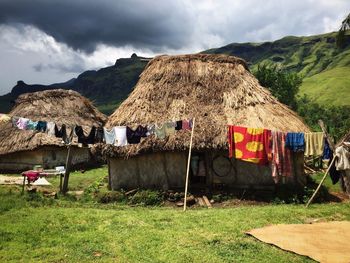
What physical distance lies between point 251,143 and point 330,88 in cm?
9611

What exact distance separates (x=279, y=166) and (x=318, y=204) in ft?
6.35

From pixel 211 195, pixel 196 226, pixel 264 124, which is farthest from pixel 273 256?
pixel 264 124

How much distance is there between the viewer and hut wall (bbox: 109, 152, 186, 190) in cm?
1616

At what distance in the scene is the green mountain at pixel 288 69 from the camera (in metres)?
104

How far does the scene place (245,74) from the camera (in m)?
18.5

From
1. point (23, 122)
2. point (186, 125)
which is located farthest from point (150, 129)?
point (23, 122)

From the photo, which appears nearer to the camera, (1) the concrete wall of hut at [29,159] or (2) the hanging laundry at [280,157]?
(2) the hanging laundry at [280,157]

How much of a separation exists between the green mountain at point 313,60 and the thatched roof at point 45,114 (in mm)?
53188

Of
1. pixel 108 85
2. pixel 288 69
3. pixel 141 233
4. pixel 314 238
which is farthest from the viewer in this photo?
pixel 108 85

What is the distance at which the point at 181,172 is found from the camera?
52.9ft

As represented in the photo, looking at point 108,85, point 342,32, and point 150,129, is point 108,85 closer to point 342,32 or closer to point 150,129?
point 150,129

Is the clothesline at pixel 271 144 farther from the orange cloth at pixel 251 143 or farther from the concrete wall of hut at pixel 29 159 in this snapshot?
the concrete wall of hut at pixel 29 159

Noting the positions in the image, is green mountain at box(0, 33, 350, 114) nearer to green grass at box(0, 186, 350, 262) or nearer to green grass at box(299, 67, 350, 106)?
green grass at box(299, 67, 350, 106)

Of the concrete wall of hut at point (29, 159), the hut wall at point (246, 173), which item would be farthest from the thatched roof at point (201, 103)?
the concrete wall of hut at point (29, 159)
